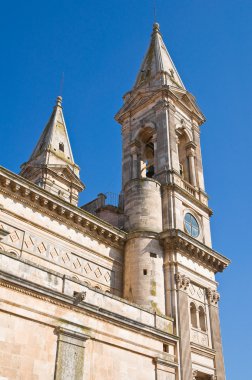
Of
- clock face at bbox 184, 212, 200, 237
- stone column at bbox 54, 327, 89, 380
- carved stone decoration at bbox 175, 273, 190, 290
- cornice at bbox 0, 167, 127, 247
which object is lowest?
stone column at bbox 54, 327, 89, 380

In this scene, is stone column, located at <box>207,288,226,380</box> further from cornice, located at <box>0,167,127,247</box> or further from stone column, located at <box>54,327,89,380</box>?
stone column, located at <box>54,327,89,380</box>

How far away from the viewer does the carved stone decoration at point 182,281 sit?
25219 mm

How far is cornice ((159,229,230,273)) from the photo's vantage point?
1028 inches

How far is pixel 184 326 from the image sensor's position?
23969 mm

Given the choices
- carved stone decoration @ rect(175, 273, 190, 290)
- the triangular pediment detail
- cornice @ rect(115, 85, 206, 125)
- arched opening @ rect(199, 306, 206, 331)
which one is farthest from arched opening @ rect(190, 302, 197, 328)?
the triangular pediment detail

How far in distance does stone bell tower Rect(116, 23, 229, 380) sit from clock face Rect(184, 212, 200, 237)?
0.07 metres

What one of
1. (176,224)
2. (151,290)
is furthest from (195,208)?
(151,290)

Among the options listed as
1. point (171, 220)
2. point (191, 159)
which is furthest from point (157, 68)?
point (171, 220)

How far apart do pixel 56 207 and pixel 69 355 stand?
325 inches

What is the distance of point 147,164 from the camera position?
117ft

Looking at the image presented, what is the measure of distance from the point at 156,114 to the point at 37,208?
A: 525 inches

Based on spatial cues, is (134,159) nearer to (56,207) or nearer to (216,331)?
(56,207)

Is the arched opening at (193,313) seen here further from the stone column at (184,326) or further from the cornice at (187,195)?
the cornice at (187,195)


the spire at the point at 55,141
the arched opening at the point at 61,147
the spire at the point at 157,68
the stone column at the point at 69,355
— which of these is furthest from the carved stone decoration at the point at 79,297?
the arched opening at the point at 61,147
